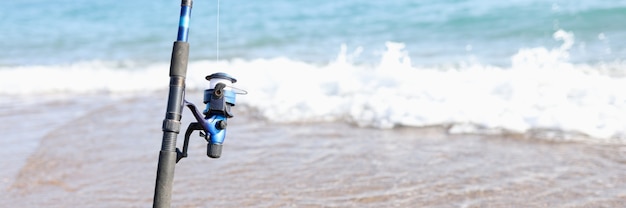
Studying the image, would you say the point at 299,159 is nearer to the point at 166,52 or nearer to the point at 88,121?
the point at 88,121

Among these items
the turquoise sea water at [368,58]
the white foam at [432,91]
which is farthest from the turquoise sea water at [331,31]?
the white foam at [432,91]

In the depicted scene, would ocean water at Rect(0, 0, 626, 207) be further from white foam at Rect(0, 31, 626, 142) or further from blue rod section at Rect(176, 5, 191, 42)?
blue rod section at Rect(176, 5, 191, 42)

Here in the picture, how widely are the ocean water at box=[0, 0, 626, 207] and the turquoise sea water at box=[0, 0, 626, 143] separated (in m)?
0.03

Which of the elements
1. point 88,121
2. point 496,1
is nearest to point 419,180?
point 88,121

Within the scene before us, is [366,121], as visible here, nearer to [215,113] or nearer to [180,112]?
[215,113]

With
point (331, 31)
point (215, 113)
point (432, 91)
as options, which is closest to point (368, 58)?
point (331, 31)

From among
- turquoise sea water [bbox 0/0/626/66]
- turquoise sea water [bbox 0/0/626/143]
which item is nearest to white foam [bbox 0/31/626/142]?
turquoise sea water [bbox 0/0/626/143]

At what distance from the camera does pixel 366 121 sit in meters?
4.90

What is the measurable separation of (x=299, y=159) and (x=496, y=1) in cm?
876

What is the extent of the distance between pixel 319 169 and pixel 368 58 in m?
4.98

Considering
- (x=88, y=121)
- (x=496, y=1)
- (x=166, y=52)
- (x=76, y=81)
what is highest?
(x=496, y=1)

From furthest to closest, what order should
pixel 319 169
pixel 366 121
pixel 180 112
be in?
pixel 366 121 < pixel 319 169 < pixel 180 112

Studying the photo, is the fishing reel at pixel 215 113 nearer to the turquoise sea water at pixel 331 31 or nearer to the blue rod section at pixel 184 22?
the blue rod section at pixel 184 22

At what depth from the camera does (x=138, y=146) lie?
15.0 ft
